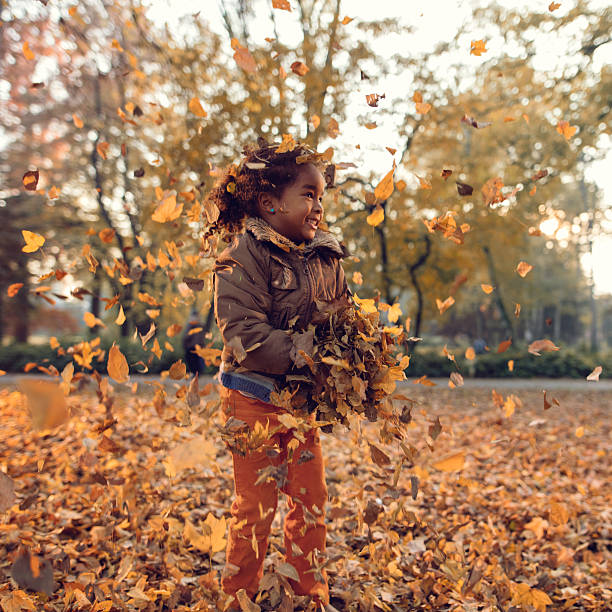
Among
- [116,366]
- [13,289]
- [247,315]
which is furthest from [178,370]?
[13,289]

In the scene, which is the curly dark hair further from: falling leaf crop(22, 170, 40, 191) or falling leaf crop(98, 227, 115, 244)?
falling leaf crop(22, 170, 40, 191)

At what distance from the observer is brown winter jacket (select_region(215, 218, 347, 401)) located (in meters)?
1.71

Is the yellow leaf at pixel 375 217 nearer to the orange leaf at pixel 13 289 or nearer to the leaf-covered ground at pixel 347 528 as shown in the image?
the leaf-covered ground at pixel 347 528

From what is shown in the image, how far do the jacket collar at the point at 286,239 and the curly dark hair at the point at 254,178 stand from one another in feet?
0.50

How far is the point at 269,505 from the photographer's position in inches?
73.3

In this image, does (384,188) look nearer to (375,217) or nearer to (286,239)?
(375,217)

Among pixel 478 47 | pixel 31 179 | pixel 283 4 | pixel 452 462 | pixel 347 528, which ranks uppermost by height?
pixel 283 4

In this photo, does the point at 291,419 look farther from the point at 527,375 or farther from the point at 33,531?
the point at 527,375

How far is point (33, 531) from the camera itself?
8.96 feet

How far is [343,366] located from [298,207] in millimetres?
697

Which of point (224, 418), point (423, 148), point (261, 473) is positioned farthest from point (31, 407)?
point (423, 148)

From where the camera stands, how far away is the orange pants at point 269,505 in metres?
1.81

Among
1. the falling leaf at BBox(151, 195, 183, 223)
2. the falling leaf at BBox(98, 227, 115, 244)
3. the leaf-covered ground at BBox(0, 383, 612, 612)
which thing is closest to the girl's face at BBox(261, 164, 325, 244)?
the falling leaf at BBox(151, 195, 183, 223)

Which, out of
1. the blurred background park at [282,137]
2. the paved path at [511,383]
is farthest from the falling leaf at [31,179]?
the paved path at [511,383]
